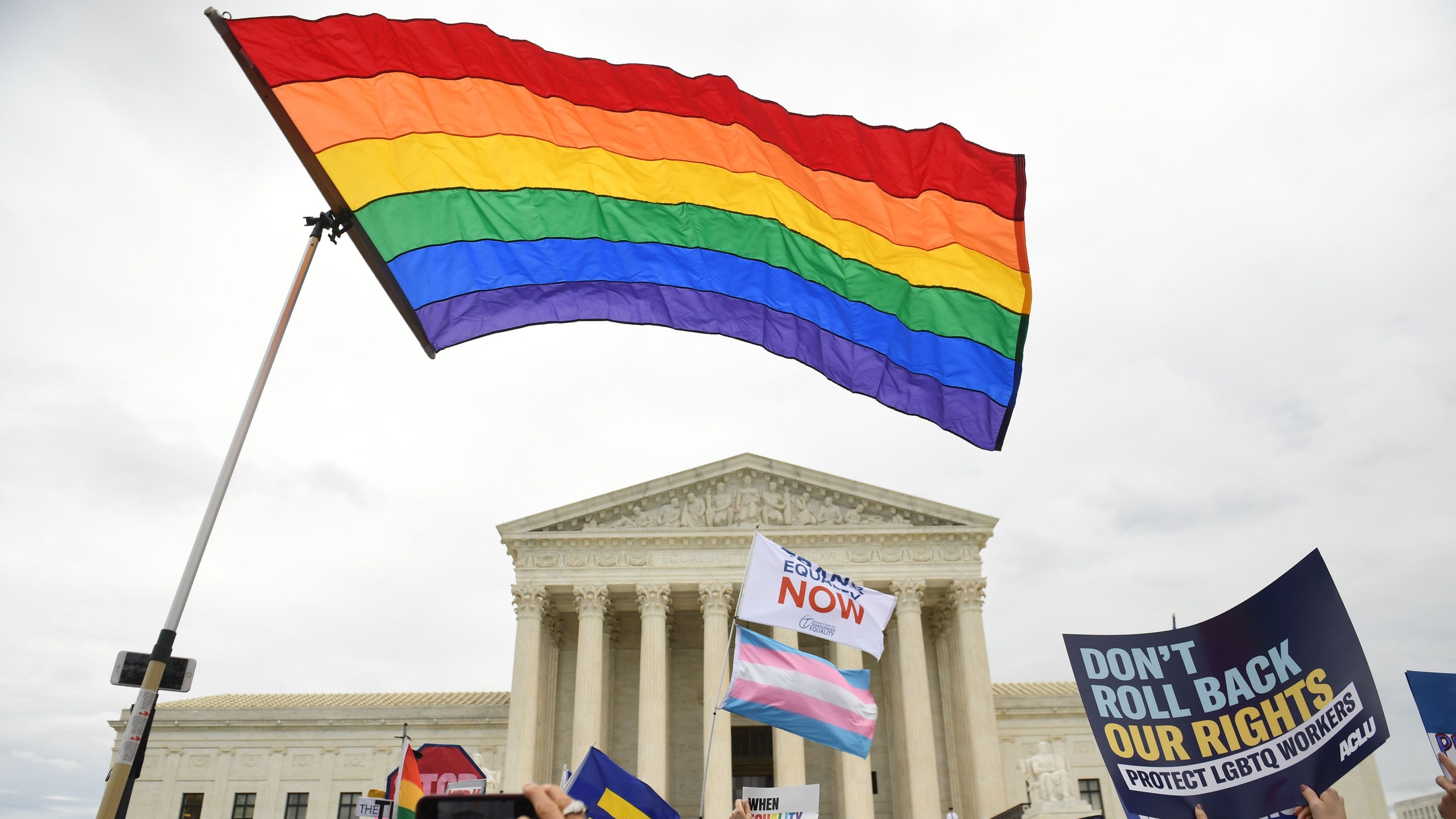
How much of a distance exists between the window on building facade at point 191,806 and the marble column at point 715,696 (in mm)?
21885

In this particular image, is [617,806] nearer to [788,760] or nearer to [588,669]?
[788,760]

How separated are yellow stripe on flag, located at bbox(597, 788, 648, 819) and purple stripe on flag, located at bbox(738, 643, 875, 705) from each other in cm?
345

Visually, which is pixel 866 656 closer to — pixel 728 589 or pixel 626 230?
pixel 728 589

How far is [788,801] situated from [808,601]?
377 inches

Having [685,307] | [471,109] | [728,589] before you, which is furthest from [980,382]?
[728,589]

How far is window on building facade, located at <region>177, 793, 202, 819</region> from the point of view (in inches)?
1556

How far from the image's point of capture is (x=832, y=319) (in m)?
11.3

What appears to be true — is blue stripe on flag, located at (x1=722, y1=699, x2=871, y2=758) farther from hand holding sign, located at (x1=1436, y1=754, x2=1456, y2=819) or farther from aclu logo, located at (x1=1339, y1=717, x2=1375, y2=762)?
hand holding sign, located at (x1=1436, y1=754, x2=1456, y2=819)

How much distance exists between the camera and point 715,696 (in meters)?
33.8

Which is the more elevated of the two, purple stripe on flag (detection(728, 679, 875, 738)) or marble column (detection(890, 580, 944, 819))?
marble column (detection(890, 580, 944, 819))

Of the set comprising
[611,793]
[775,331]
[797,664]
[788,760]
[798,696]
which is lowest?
[611,793]

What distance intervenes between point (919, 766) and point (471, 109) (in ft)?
101

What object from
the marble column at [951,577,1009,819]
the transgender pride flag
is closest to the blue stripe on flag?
the transgender pride flag

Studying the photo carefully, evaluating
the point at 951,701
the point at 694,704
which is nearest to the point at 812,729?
the point at 951,701
